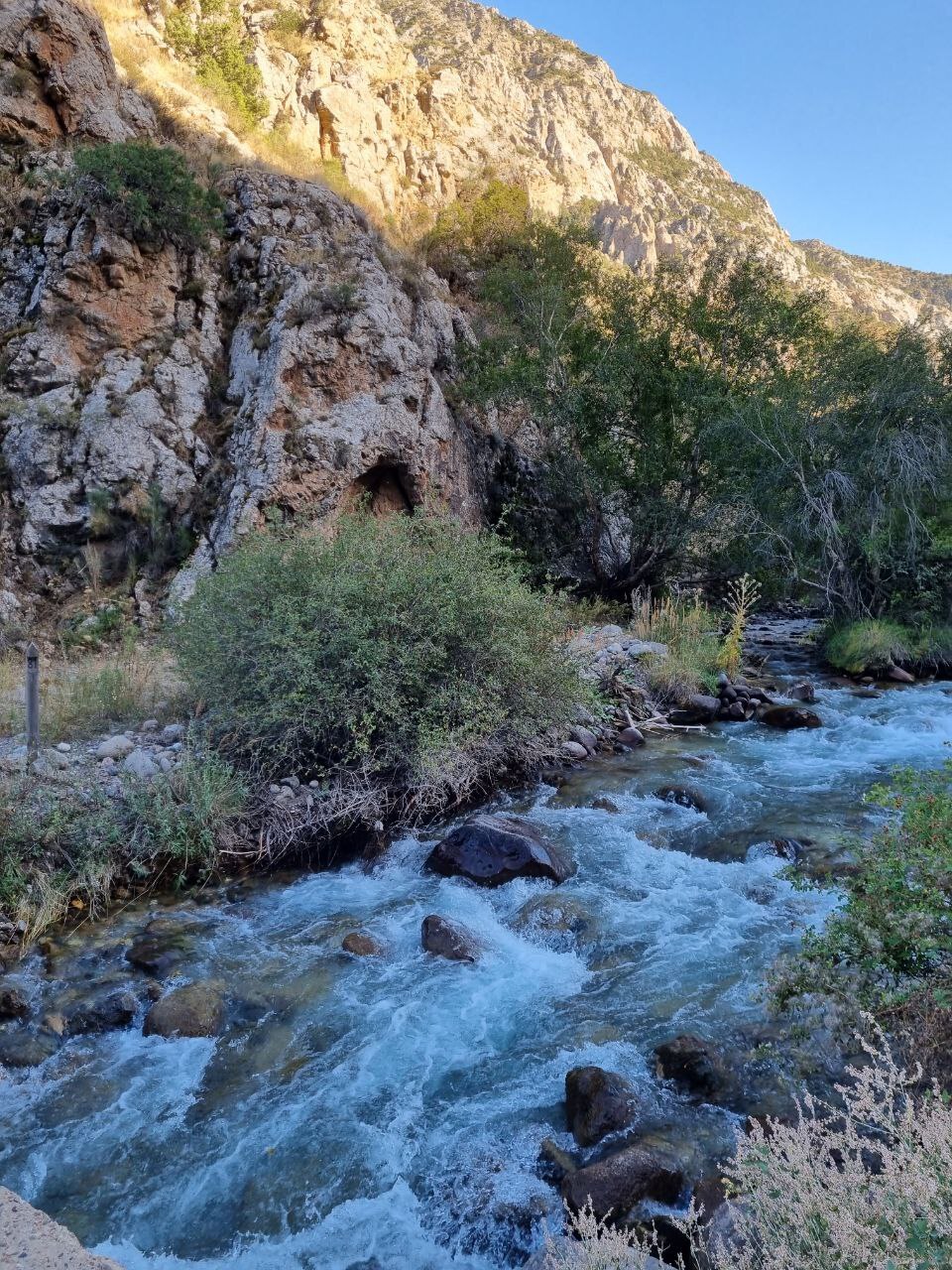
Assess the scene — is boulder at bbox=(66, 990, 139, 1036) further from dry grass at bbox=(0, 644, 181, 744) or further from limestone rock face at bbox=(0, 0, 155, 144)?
limestone rock face at bbox=(0, 0, 155, 144)

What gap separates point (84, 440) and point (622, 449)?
384 inches

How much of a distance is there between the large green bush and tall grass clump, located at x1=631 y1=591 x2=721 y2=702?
10.1ft

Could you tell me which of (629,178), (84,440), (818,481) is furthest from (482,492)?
(629,178)

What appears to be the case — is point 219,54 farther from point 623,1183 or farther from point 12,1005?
point 623,1183

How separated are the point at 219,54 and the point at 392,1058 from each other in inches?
950

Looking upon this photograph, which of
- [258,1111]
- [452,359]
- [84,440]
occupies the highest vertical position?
[452,359]

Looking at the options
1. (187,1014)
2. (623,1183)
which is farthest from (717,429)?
(623,1183)

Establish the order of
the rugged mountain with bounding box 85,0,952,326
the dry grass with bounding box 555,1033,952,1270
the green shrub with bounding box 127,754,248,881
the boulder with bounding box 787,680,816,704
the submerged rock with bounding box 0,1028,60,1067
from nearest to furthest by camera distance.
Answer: the dry grass with bounding box 555,1033,952,1270 → the submerged rock with bounding box 0,1028,60,1067 → the green shrub with bounding box 127,754,248,881 → the boulder with bounding box 787,680,816,704 → the rugged mountain with bounding box 85,0,952,326

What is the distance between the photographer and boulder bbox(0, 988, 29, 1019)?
419 cm

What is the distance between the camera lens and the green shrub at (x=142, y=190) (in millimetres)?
13609

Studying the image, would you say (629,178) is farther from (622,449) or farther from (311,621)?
(311,621)

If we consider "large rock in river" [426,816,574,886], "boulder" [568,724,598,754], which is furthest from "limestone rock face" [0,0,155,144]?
"large rock in river" [426,816,574,886]

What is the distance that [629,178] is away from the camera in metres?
58.2

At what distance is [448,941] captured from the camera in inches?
195
